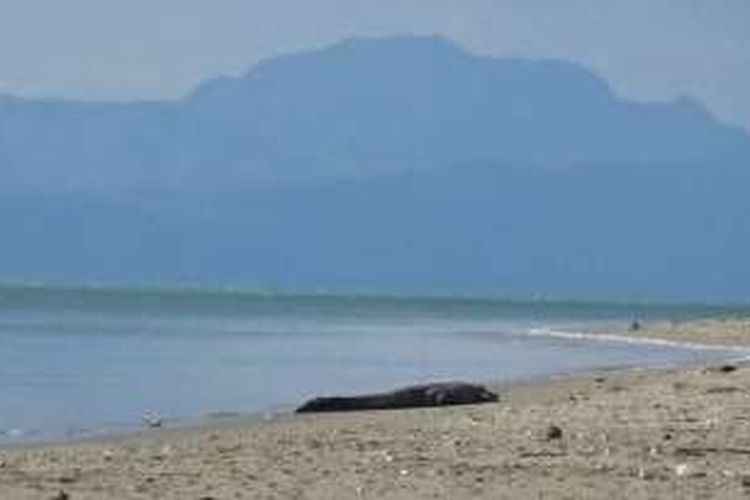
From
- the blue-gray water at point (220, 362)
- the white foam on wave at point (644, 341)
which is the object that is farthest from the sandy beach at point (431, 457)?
the white foam on wave at point (644, 341)

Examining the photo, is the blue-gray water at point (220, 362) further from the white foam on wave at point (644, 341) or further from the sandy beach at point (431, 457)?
the sandy beach at point (431, 457)

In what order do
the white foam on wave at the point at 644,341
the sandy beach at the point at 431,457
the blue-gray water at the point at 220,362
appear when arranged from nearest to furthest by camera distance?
the sandy beach at the point at 431,457 < the blue-gray water at the point at 220,362 < the white foam on wave at the point at 644,341

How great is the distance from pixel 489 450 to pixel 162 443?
4.93m

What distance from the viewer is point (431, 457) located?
16.4 meters

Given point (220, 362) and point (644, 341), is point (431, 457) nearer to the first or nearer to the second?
point (220, 362)

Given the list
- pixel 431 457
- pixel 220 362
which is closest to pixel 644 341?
pixel 220 362

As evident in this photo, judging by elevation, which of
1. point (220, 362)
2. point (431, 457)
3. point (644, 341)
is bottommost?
point (431, 457)

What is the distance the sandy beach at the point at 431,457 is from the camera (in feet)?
46.0

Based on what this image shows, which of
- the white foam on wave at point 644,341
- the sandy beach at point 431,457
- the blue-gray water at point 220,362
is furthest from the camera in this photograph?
the white foam on wave at point 644,341

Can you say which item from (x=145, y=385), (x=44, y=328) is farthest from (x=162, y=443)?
(x=44, y=328)

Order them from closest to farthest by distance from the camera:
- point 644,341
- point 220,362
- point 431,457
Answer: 1. point 431,457
2. point 220,362
3. point 644,341

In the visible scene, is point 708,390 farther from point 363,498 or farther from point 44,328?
point 44,328

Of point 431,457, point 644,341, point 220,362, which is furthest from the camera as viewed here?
point 644,341

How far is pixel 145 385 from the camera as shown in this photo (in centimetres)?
3725
